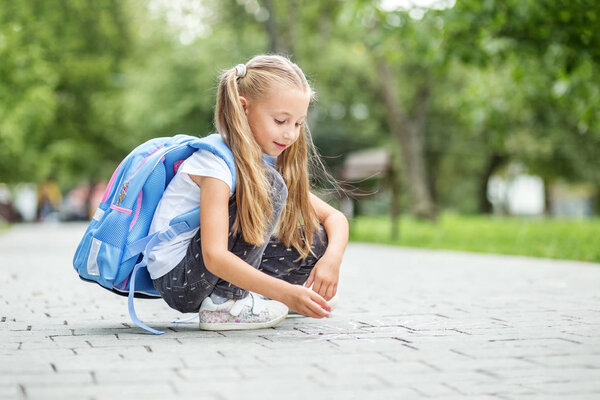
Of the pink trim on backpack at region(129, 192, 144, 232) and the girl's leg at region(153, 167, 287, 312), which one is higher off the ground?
the pink trim on backpack at region(129, 192, 144, 232)

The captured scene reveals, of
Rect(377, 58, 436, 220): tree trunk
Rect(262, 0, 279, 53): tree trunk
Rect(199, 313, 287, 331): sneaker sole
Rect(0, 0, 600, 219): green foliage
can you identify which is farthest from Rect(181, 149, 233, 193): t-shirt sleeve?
Rect(377, 58, 436, 220): tree trunk

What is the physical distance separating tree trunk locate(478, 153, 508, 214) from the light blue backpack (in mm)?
38671

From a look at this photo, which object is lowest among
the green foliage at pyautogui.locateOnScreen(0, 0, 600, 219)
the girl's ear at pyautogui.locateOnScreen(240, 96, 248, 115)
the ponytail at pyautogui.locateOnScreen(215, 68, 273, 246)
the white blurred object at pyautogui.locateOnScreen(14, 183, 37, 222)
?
the white blurred object at pyautogui.locateOnScreen(14, 183, 37, 222)

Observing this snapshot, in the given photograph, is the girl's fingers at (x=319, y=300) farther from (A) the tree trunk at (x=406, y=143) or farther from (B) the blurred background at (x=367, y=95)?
(A) the tree trunk at (x=406, y=143)

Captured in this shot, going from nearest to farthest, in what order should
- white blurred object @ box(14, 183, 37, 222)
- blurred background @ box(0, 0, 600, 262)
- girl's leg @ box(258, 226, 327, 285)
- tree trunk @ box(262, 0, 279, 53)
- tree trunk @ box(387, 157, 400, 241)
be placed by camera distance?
1. girl's leg @ box(258, 226, 327, 285)
2. blurred background @ box(0, 0, 600, 262)
3. tree trunk @ box(387, 157, 400, 241)
4. tree trunk @ box(262, 0, 279, 53)
5. white blurred object @ box(14, 183, 37, 222)

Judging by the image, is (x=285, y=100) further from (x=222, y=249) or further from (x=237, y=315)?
(x=237, y=315)

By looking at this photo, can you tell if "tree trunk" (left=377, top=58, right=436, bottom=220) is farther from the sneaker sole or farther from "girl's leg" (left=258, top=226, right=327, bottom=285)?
the sneaker sole

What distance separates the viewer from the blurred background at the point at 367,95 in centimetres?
1211

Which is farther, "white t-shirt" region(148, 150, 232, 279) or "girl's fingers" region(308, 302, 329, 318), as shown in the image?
"white t-shirt" region(148, 150, 232, 279)

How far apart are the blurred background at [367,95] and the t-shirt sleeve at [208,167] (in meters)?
0.60

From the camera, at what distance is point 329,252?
3.74 m

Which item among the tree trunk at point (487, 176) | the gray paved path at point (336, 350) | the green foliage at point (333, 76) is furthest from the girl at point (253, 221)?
the tree trunk at point (487, 176)

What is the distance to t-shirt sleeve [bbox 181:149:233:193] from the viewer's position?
11.5ft

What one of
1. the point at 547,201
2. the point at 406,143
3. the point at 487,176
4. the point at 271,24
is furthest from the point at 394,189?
the point at 547,201
